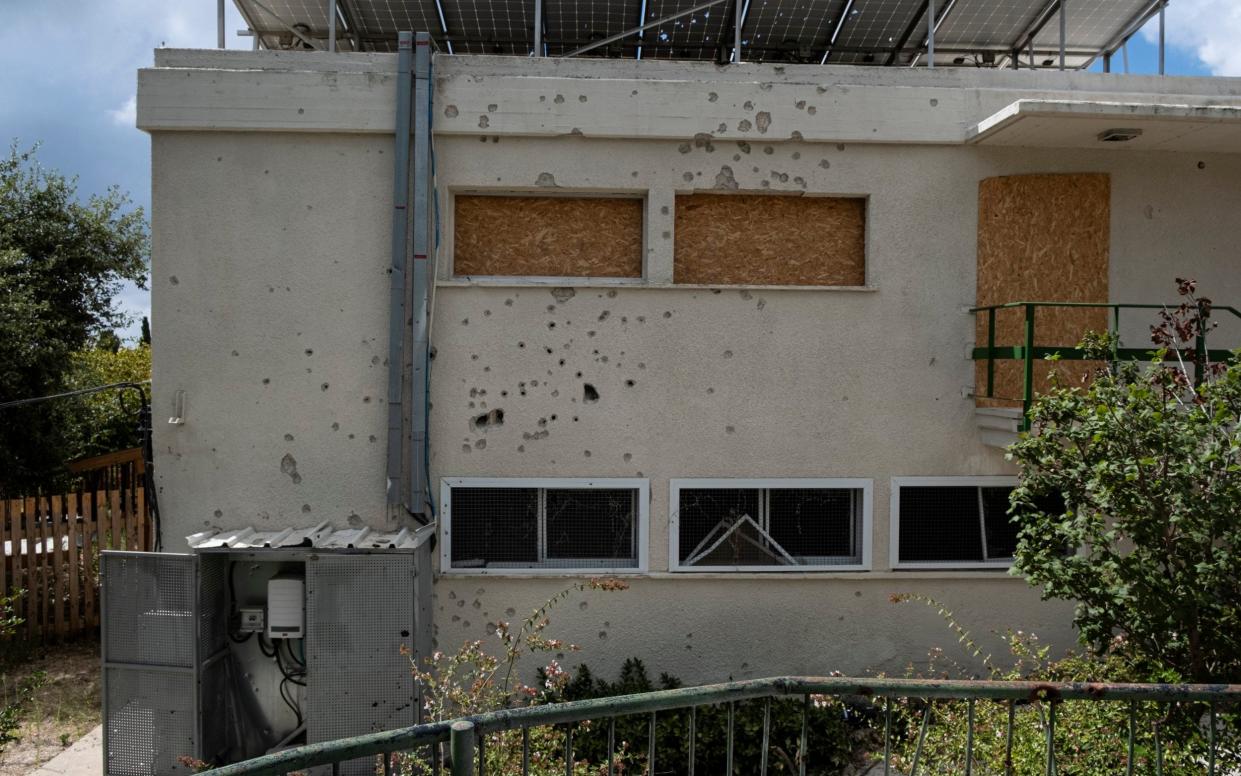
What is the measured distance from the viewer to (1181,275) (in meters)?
7.38

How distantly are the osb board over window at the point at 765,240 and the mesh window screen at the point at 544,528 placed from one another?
2020mm

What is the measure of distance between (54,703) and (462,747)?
691cm

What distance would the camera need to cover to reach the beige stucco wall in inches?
269

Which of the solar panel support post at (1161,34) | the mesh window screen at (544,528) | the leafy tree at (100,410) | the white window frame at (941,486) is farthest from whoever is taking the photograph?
the leafy tree at (100,410)

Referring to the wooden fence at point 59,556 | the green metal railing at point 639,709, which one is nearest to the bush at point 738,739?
the green metal railing at point 639,709

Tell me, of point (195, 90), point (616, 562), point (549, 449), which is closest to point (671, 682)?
point (616, 562)

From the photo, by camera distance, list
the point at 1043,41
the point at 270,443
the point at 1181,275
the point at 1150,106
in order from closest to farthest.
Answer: the point at 1150,106
the point at 270,443
the point at 1181,275
the point at 1043,41

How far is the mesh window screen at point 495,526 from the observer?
703 cm

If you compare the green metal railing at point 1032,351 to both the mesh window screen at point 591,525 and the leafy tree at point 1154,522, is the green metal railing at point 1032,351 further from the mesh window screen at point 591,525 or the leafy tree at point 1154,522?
the mesh window screen at point 591,525

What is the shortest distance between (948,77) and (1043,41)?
10.1ft

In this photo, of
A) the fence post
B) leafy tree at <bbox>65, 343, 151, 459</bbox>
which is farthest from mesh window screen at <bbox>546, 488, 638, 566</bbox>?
leafy tree at <bbox>65, 343, 151, 459</bbox>

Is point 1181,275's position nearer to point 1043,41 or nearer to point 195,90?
point 1043,41

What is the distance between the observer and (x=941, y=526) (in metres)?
7.34

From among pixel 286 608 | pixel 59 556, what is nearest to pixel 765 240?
pixel 286 608
